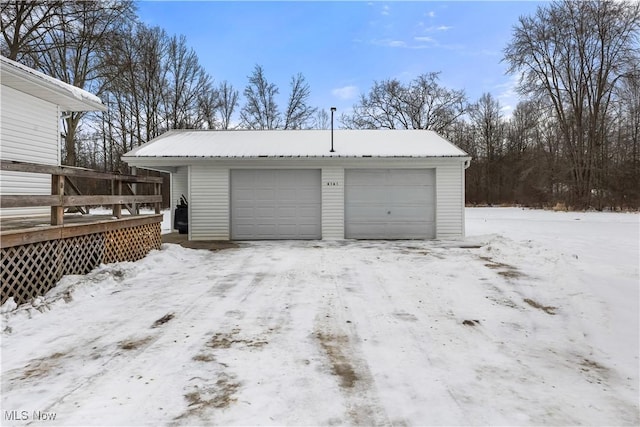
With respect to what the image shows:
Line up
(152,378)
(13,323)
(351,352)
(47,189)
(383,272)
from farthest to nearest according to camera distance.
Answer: (47,189)
(383,272)
(13,323)
(351,352)
(152,378)

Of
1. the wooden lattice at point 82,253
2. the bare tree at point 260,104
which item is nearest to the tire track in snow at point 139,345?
the wooden lattice at point 82,253

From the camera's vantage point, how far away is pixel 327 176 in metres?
10.9

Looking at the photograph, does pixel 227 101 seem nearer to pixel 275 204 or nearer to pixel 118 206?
pixel 275 204

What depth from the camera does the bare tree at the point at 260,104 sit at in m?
30.4

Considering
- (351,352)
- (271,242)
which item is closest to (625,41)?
(271,242)

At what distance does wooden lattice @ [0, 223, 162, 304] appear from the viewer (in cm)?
410

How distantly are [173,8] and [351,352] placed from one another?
38.9 ft

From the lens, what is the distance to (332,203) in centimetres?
1091

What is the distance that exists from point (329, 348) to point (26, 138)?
8.14 meters

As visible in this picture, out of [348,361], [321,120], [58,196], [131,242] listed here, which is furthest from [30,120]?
[321,120]

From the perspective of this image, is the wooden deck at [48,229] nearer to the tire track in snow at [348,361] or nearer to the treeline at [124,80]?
the tire track in snow at [348,361]

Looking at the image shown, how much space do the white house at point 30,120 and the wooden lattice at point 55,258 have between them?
2.71m

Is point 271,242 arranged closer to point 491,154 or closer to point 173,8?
point 173,8

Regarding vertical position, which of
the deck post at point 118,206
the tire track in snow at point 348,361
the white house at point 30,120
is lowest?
the tire track in snow at point 348,361
